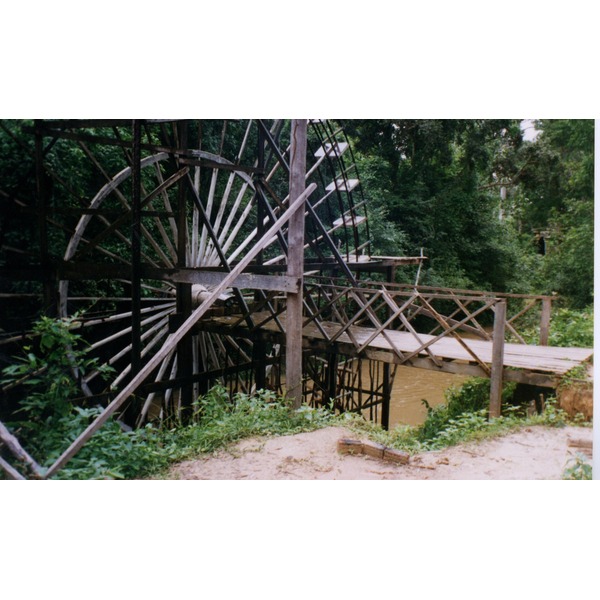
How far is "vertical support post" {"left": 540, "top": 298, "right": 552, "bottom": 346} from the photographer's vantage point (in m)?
4.56

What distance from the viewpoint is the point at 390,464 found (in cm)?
389

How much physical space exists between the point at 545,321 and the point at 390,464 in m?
1.98

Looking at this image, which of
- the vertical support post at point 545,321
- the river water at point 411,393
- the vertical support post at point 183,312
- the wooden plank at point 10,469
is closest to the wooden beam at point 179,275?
the vertical support post at point 183,312

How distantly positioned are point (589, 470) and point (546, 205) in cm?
201

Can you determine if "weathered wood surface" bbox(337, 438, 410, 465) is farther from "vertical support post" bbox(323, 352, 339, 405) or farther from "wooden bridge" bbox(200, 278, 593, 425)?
"vertical support post" bbox(323, 352, 339, 405)

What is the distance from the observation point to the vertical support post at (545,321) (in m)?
4.56

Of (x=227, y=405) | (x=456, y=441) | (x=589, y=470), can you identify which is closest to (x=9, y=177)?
(x=227, y=405)

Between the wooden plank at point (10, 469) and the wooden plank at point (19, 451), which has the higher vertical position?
the wooden plank at point (19, 451)

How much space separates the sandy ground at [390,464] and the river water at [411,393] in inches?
107

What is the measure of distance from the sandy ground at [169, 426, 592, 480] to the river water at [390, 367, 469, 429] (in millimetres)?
2718

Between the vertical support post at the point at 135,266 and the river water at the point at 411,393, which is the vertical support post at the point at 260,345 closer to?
the vertical support post at the point at 135,266

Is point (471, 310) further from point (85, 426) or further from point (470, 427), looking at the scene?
point (85, 426)

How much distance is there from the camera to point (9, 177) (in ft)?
16.4
